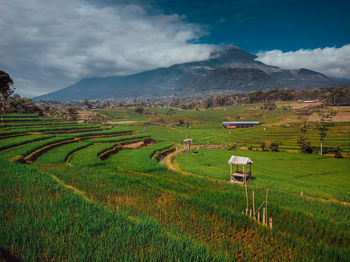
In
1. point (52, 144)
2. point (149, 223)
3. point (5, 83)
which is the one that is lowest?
point (149, 223)

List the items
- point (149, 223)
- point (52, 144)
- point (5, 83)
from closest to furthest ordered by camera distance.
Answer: point (149, 223), point (52, 144), point (5, 83)

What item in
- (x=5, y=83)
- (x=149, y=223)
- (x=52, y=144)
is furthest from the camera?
(x=5, y=83)

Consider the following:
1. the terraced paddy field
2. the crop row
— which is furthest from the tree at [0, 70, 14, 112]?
the terraced paddy field

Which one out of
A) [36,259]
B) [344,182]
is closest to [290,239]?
[36,259]

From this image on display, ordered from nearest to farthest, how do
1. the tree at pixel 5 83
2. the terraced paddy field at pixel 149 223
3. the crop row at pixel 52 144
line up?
the terraced paddy field at pixel 149 223 < the crop row at pixel 52 144 < the tree at pixel 5 83

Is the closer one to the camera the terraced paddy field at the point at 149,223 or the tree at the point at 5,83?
the terraced paddy field at the point at 149,223

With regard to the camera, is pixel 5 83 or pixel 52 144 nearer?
pixel 52 144

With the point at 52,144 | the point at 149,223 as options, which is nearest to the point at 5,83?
the point at 52,144

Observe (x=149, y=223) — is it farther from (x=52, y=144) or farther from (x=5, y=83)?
(x=5, y=83)

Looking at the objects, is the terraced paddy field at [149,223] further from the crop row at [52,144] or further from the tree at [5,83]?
the tree at [5,83]

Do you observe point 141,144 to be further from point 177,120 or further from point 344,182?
point 177,120

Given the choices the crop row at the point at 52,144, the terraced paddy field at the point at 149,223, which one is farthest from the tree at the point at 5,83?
the terraced paddy field at the point at 149,223

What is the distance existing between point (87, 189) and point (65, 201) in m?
3.15

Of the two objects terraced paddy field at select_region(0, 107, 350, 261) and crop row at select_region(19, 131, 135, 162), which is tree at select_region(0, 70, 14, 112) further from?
terraced paddy field at select_region(0, 107, 350, 261)
